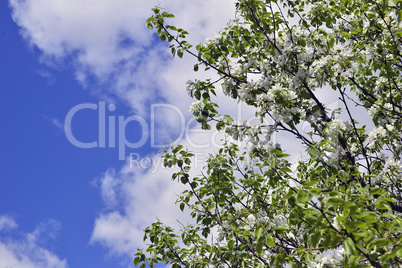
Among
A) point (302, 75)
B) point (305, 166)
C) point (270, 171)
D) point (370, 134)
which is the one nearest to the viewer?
point (270, 171)

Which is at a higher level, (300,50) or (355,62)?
(300,50)

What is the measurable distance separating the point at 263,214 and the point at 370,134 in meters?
2.12

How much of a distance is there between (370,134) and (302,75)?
58.9 inches

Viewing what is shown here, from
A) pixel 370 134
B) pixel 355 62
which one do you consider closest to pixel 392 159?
pixel 370 134

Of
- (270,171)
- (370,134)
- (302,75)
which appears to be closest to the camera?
(270,171)

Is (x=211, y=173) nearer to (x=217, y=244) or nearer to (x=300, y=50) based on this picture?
(x=217, y=244)

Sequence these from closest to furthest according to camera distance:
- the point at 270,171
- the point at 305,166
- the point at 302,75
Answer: the point at 270,171 → the point at 302,75 → the point at 305,166

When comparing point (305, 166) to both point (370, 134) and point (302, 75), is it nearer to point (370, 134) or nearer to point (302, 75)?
point (370, 134)

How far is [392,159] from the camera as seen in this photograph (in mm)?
5520

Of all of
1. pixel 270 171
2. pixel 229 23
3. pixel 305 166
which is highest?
pixel 229 23

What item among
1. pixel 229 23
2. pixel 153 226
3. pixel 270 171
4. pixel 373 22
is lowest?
pixel 270 171

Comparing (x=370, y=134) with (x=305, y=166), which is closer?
(x=370, y=134)

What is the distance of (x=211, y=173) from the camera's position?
556 centimetres

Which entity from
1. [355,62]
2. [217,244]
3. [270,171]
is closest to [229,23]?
[355,62]
